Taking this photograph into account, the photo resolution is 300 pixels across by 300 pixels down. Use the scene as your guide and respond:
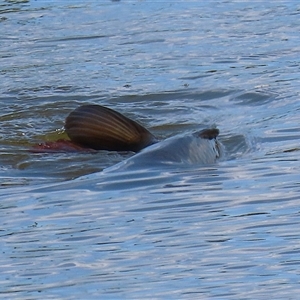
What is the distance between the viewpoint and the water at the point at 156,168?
143 inches

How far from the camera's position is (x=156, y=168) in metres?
5.36

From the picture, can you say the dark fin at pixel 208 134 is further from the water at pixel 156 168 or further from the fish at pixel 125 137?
the water at pixel 156 168

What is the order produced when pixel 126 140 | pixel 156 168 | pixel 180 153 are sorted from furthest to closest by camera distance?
pixel 126 140 < pixel 180 153 < pixel 156 168

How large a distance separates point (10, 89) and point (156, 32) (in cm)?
280

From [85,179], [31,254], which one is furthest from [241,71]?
[31,254]

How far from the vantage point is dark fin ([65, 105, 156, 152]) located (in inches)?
235

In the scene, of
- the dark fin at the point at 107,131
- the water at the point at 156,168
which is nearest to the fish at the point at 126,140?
the dark fin at the point at 107,131

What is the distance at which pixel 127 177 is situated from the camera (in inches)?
205

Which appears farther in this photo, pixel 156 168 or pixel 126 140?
pixel 126 140

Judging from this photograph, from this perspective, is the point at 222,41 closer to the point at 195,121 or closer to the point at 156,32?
the point at 156,32

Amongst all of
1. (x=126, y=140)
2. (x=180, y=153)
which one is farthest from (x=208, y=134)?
(x=126, y=140)

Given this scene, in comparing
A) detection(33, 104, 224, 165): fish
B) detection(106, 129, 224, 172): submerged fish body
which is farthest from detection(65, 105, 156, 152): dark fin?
detection(106, 129, 224, 172): submerged fish body

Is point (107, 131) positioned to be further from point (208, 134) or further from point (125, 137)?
point (208, 134)

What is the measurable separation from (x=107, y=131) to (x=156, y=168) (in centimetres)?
73
